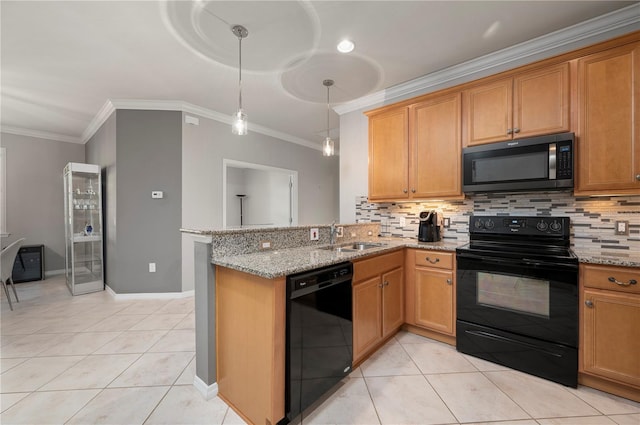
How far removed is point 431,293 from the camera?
96.6 inches

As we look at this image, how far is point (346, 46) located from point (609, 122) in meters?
2.05

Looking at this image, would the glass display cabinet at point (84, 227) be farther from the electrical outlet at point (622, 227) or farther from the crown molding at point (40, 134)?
the electrical outlet at point (622, 227)

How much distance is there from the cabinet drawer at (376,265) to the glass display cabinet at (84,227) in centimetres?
416

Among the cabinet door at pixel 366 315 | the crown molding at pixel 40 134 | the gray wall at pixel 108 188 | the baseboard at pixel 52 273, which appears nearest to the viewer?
the cabinet door at pixel 366 315

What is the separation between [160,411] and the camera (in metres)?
1.62

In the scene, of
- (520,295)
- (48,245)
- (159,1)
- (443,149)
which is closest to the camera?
(159,1)

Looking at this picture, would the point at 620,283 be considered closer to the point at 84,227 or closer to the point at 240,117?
the point at 240,117

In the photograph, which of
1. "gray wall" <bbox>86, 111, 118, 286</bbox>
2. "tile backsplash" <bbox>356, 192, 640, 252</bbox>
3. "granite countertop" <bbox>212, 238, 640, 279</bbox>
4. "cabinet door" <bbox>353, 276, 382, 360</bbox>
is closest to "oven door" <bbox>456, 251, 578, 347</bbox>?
"granite countertop" <bbox>212, 238, 640, 279</bbox>

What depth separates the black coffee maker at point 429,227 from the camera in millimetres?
2770

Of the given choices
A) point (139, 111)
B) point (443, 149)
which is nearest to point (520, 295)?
point (443, 149)

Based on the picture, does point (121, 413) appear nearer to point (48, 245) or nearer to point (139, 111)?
point (139, 111)

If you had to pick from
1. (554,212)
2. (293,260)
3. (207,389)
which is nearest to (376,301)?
(293,260)

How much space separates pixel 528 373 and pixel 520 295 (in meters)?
0.57

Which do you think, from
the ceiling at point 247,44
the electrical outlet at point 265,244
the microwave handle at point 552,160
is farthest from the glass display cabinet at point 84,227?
the microwave handle at point 552,160
